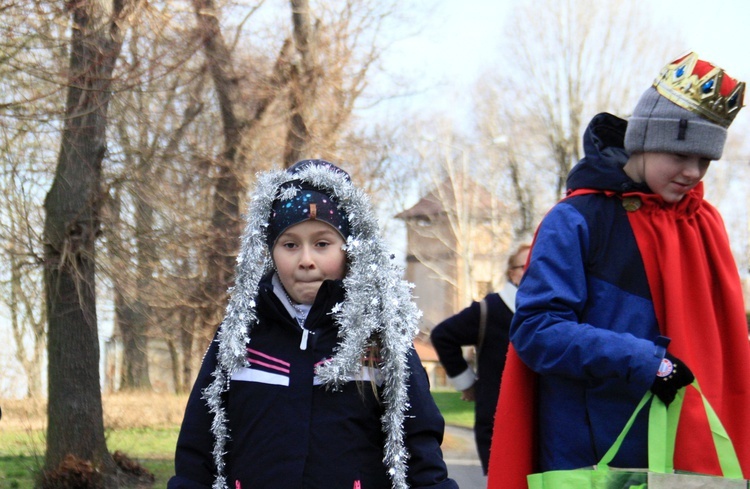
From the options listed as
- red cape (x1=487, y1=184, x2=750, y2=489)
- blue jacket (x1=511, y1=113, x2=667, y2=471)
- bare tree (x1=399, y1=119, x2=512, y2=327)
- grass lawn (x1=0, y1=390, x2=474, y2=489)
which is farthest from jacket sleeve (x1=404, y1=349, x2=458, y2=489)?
bare tree (x1=399, y1=119, x2=512, y2=327)

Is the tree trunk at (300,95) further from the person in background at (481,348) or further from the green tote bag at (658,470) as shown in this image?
the green tote bag at (658,470)

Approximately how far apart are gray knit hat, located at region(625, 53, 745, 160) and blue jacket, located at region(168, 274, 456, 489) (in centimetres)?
93

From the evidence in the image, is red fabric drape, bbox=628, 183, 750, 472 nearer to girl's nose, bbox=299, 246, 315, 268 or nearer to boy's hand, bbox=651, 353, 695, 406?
boy's hand, bbox=651, 353, 695, 406

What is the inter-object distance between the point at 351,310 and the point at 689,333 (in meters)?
0.92

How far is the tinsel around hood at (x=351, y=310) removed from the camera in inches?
107

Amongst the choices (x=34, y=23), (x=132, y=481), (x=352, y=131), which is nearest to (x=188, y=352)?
(x=352, y=131)

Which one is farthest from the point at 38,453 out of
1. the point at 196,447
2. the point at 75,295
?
the point at 196,447

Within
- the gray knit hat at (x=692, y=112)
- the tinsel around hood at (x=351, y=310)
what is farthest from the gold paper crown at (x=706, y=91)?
the tinsel around hood at (x=351, y=310)

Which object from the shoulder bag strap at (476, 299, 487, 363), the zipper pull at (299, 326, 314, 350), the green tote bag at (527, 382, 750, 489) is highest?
the shoulder bag strap at (476, 299, 487, 363)

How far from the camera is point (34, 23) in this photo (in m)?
6.78

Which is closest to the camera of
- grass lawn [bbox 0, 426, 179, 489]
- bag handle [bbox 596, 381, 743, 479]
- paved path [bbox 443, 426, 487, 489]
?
bag handle [bbox 596, 381, 743, 479]

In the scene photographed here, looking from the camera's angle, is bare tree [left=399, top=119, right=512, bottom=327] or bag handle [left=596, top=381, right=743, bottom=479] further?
bare tree [left=399, top=119, right=512, bottom=327]

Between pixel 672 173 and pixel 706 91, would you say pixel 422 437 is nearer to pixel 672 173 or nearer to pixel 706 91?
pixel 672 173

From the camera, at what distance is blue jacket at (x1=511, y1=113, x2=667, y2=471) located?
2494 millimetres
